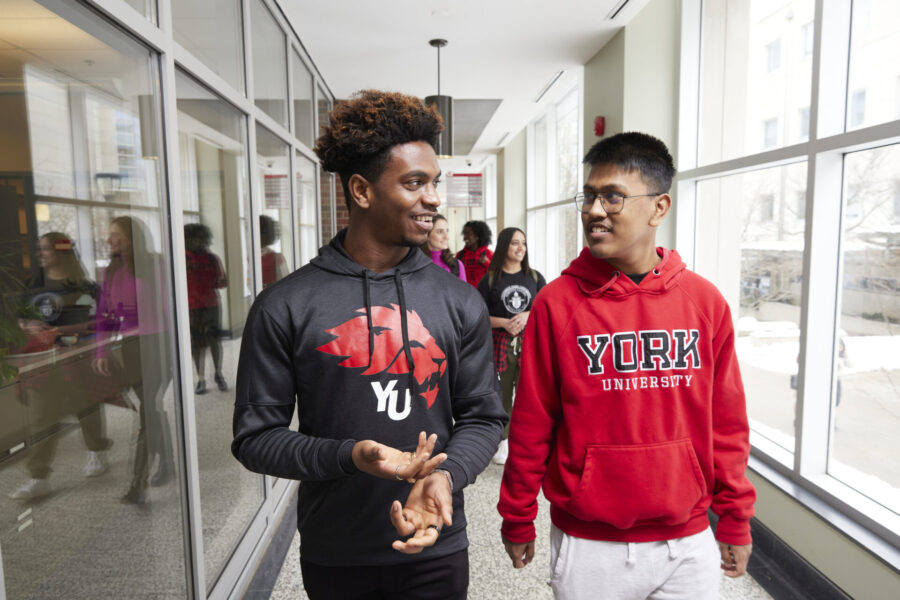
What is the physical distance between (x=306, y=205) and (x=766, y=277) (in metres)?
3.12

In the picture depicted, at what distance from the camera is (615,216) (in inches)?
51.0

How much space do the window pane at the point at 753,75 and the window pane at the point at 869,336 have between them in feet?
1.42

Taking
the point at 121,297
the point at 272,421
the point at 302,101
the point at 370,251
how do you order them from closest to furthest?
the point at 272,421
the point at 370,251
the point at 121,297
the point at 302,101

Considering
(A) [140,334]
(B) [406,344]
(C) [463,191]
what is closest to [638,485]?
(B) [406,344]

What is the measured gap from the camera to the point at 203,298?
214 centimetres

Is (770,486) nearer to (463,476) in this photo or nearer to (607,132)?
(463,476)

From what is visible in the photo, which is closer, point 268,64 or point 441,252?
point 268,64

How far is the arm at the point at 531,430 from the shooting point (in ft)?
4.27

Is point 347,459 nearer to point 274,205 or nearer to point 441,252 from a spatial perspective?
point 274,205

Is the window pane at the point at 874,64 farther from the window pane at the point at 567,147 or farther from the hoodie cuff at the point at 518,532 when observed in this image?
the window pane at the point at 567,147

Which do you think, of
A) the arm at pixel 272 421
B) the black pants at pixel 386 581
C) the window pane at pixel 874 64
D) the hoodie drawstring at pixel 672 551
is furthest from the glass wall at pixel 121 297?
the window pane at pixel 874 64

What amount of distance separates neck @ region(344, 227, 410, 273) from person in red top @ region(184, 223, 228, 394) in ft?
3.15

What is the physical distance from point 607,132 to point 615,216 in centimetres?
317

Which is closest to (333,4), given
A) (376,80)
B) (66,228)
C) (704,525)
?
(376,80)
